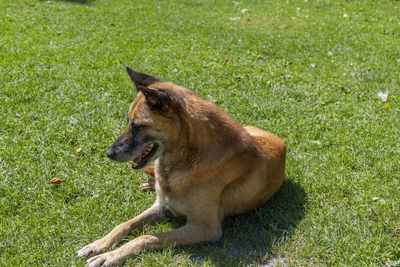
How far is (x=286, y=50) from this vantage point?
8195mm

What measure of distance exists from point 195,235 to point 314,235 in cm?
115

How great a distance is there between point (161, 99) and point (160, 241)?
1292 mm

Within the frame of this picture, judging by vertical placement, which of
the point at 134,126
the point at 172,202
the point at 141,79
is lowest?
the point at 172,202

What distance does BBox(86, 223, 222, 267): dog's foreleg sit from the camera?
3.13 meters

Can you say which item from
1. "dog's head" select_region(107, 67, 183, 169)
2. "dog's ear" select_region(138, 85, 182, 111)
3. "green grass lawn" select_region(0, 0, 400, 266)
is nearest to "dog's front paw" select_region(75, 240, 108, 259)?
"green grass lawn" select_region(0, 0, 400, 266)

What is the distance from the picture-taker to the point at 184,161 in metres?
3.33

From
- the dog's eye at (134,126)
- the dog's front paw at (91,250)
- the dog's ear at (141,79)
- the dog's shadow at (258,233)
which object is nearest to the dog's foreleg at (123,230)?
the dog's front paw at (91,250)

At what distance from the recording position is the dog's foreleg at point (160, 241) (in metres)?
3.13

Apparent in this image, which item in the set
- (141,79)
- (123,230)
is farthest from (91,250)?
(141,79)

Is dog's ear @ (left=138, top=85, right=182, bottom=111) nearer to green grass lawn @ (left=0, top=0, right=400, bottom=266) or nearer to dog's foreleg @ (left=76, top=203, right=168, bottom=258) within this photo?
dog's foreleg @ (left=76, top=203, right=168, bottom=258)

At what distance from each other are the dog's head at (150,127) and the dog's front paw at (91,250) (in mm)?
787

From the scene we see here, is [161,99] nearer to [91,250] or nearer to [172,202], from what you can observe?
[172,202]

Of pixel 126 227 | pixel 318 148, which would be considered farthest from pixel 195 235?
pixel 318 148

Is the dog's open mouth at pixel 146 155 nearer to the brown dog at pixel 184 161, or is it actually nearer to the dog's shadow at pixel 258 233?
the brown dog at pixel 184 161
